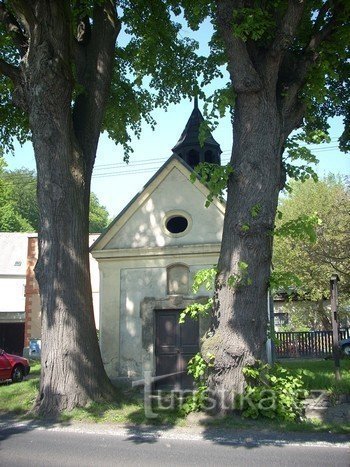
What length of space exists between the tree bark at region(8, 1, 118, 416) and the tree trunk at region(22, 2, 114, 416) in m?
0.02

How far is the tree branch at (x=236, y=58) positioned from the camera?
921 cm

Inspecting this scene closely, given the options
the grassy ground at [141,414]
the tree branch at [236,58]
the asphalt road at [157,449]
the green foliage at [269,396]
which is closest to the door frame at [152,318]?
the grassy ground at [141,414]

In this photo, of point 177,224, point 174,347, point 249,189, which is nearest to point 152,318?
point 174,347

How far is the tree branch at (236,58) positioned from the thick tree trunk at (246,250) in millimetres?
219

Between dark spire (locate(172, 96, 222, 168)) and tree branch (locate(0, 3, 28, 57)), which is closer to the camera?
tree branch (locate(0, 3, 28, 57))

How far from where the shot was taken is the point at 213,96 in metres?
9.56

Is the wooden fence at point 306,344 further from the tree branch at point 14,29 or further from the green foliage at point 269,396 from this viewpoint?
the tree branch at point 14,29

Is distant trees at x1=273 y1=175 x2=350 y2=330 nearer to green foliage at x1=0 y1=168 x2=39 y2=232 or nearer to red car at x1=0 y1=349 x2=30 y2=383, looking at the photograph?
red car at x1=0 y1=349 x2=30 y2=383

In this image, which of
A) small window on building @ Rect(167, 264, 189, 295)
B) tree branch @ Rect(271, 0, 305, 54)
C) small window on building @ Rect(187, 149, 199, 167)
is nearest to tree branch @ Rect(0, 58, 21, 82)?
tree branch @ Rect(271, 0, 305, 54)

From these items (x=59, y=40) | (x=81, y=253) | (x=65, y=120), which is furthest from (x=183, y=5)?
(x=81, y=253)

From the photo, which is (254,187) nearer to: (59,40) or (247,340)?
(247,340)

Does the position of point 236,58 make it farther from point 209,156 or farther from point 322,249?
point 322,249

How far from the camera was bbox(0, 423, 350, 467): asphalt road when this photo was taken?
256 inches

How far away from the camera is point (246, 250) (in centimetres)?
899
